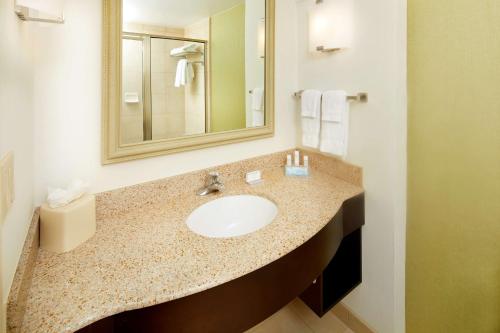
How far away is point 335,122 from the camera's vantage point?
1.35m

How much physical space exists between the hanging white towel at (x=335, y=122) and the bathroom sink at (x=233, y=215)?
47cm

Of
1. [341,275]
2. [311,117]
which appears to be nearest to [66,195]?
[311,117]

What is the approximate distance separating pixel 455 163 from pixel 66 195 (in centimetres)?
139

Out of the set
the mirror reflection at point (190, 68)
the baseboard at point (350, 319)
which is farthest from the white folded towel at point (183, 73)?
the baseboard at point (350, 319)

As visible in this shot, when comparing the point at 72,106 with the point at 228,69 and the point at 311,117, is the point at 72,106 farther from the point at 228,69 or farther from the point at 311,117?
the point at 311,117

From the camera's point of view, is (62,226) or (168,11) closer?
(62,226)

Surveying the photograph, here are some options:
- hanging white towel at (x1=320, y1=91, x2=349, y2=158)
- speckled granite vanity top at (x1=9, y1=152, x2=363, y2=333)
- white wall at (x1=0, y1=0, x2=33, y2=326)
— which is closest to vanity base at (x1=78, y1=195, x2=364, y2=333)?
speckled granite vanity top at (x1=9, y1=152, x2=363, y2=333)

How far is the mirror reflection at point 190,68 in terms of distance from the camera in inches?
41.7

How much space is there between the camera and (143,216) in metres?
1.05

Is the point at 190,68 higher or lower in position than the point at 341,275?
higher

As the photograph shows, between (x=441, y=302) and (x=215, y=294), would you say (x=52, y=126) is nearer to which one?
(x=215, y=294)

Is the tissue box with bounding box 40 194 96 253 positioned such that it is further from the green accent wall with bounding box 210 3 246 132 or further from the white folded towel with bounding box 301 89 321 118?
the white folded towel with bounding box 301 89 321 118

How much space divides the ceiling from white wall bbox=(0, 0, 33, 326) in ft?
1.16

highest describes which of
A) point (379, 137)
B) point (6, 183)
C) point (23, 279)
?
point (379, 137)
